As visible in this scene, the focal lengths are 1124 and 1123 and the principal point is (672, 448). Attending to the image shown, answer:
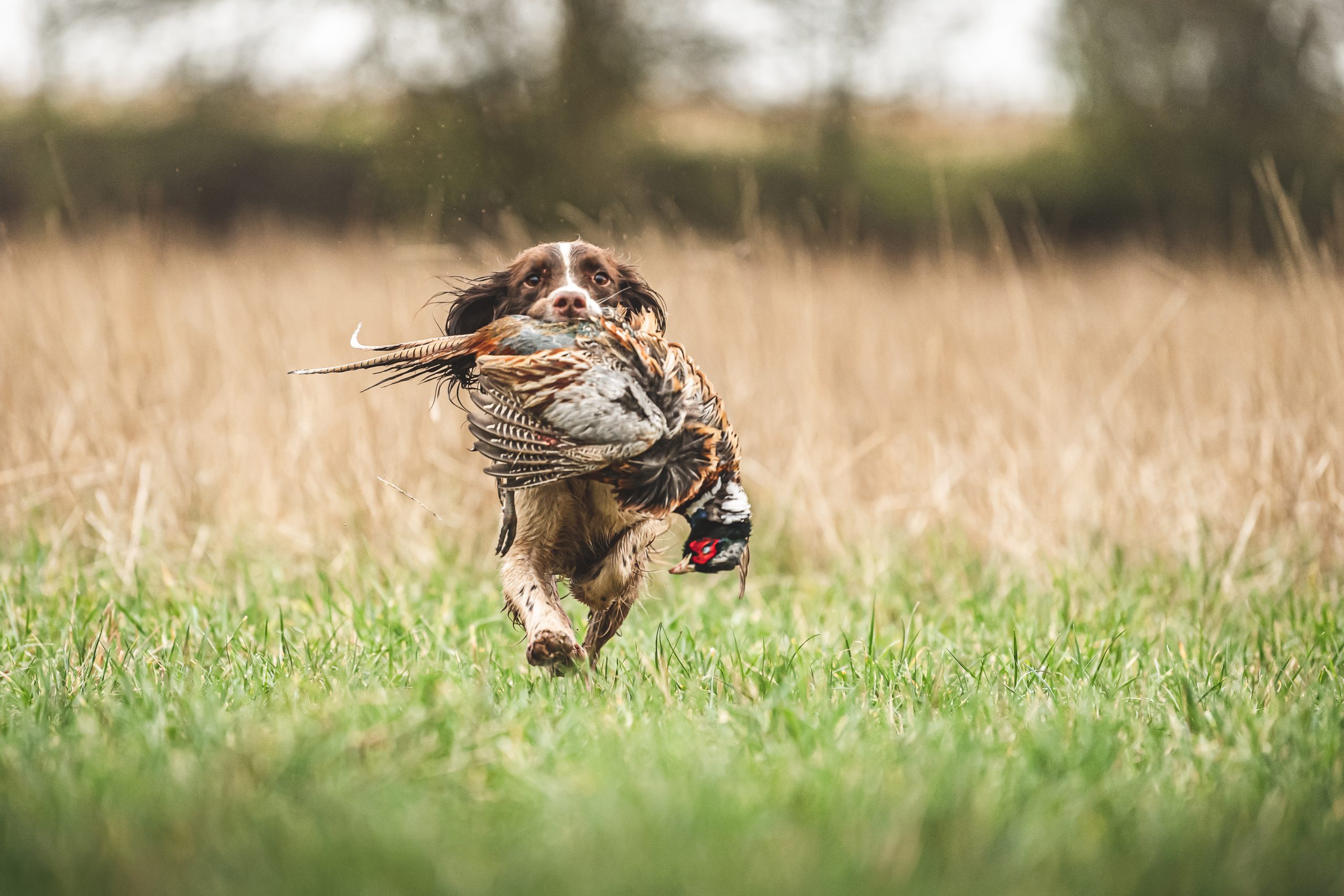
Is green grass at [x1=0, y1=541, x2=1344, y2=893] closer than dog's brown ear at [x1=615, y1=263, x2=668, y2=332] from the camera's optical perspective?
Yes

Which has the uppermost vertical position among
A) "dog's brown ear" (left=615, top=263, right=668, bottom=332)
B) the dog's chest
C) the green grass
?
"dog's brown ear" (left=615, top=263, right=668, bottom=332)

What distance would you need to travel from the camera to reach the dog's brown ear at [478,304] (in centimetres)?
314

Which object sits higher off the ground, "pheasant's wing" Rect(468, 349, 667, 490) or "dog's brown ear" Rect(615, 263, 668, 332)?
"dog's brown ear" Rect(615, 263, 668, 332)

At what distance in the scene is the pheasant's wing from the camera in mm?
2275

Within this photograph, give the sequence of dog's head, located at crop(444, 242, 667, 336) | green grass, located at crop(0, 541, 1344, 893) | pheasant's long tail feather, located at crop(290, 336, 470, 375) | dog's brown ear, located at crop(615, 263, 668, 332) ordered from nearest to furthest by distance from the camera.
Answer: green grass, located at crop(0, 541, 1344, 893)
pheasant's long tail feather, located at crop(290, 336, 470, 375)
dog's head, located at crop(444, 242, 667, 336)
dog's brown ear, located at crop(615, 263, 668, 332)

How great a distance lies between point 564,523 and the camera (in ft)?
9.46

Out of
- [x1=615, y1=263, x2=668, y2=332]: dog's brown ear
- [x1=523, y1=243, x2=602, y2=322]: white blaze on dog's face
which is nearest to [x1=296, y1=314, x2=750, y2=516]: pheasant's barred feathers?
[x1=523, y1=243, x2=602, y2=322]: white blaze on dog's face

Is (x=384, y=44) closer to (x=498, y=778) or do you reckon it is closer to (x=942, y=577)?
(x=942, y=577)

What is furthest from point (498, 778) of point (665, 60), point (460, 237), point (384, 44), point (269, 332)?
point (665, 60)

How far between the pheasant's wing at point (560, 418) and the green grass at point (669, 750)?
52 cm

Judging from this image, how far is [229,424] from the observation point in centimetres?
488

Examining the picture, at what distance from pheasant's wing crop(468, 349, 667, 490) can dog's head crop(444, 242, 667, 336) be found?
0.51 meters

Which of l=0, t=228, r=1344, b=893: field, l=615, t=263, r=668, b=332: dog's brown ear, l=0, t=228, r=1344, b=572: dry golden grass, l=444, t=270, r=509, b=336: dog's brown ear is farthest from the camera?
l=0, t=228, r=1344, b=572: dry golden grass

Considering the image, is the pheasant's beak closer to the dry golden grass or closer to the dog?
the dog
